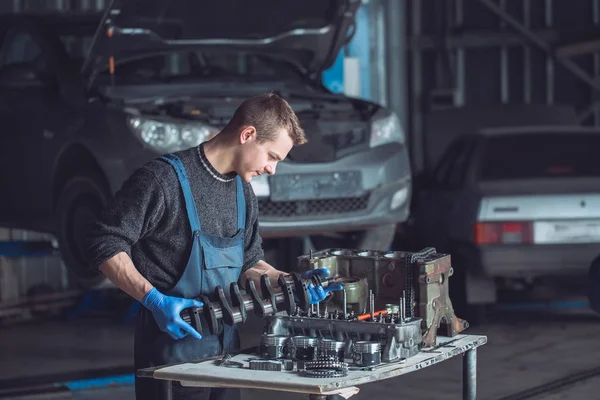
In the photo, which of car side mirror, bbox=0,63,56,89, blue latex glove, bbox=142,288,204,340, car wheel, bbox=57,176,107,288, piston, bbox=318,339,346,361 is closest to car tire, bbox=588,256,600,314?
piston, bbox=318,339,346,361

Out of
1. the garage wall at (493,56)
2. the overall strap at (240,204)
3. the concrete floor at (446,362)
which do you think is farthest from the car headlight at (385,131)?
the garage wall at (493,56)

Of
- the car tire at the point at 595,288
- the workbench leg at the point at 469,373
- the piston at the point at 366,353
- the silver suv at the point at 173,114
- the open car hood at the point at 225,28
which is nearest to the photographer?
the piston at the point at 366,353

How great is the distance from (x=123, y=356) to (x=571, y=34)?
8.12 meters

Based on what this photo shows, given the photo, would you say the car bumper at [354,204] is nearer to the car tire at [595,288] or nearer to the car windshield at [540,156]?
the car windshield at [540,156]

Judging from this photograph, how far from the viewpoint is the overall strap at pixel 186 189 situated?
392 centimetres

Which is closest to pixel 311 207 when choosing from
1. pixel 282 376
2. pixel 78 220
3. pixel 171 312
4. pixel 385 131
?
pixel 385 131

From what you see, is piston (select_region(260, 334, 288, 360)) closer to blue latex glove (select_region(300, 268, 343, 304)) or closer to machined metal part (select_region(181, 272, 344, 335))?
machined metal part (select_region(181, 272, 344, 335))

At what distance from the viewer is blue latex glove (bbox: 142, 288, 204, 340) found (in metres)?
3.64

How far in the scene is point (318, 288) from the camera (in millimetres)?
3900

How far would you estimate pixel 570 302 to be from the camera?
966 centimetres

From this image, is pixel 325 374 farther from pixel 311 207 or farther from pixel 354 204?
pixel 354 204

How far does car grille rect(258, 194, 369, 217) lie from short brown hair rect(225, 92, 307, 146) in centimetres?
382

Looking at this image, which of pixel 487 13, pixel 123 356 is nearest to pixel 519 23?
pixel 487 13

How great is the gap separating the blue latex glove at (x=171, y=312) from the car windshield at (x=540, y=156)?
16.4 ft
